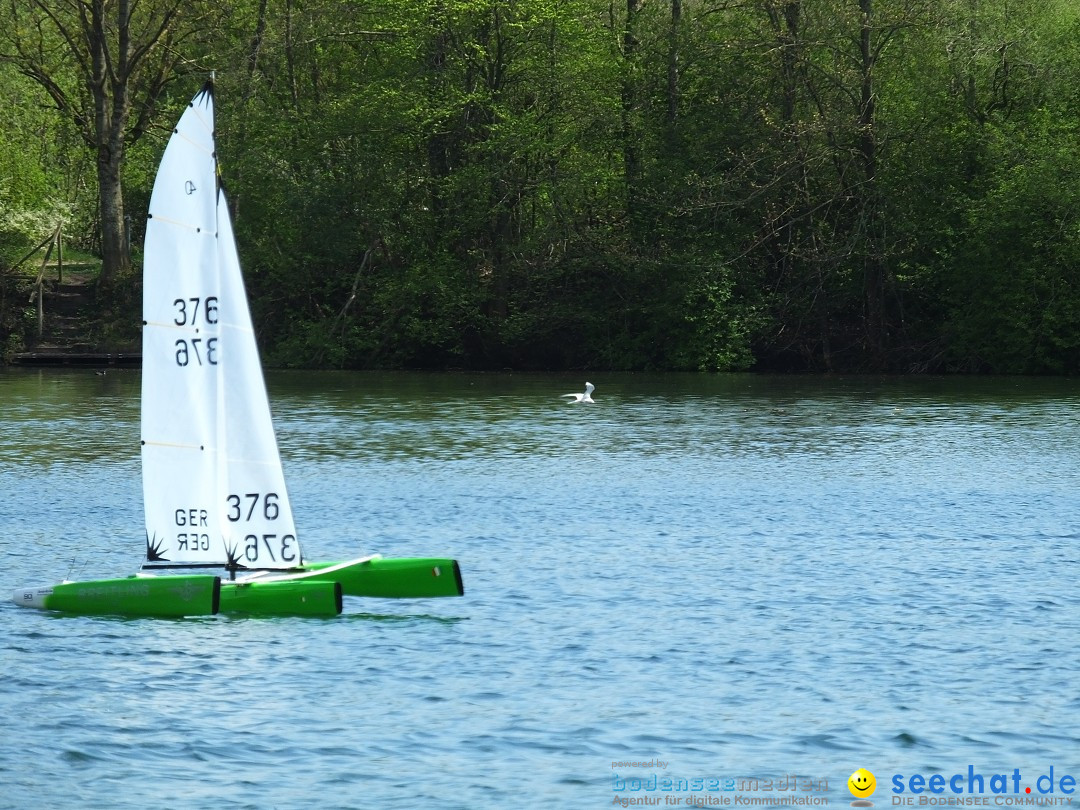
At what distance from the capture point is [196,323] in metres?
15.1

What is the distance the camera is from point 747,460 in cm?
3167

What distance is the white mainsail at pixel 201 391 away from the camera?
14.8 meters

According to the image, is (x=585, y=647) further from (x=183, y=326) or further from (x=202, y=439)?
(x=183, y=326)

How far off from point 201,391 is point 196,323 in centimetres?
65

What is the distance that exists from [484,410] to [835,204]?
22.0 metres

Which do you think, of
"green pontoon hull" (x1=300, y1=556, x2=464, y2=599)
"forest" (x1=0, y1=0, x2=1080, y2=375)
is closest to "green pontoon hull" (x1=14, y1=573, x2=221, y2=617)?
"green pontoon hull" (x1=300, y1=556, x2=464, y2=599)

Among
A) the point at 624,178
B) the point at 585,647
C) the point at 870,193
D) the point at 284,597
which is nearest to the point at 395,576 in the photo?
the point at 284,597

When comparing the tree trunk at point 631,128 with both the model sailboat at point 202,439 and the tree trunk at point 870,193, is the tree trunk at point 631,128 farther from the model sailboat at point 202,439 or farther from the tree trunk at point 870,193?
the model sailboat at point 202,439

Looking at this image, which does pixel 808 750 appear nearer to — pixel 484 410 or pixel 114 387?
pixel 484 410

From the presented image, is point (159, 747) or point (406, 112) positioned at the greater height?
point (406, 112)

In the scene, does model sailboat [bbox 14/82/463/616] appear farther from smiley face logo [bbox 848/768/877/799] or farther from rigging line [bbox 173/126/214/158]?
smiley face logo [bbox 848/768/877/799]

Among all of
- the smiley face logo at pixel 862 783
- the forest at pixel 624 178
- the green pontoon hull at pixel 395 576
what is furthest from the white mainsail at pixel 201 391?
the forest at pixel 624 178

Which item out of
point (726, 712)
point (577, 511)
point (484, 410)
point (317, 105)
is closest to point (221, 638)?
point (726, 712)

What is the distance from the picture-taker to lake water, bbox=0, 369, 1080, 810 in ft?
37.8
